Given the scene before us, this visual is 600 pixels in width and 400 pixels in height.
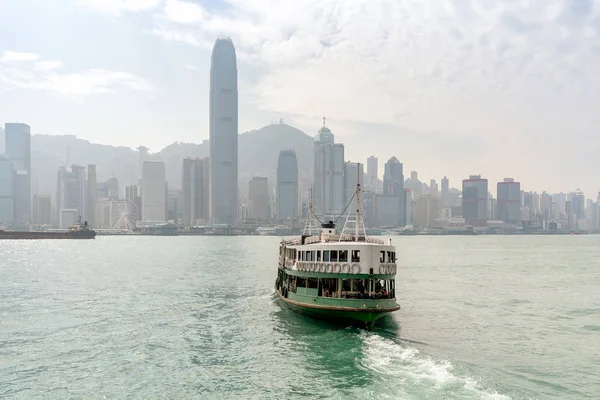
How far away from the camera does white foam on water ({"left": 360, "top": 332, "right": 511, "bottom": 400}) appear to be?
2556 centimetres

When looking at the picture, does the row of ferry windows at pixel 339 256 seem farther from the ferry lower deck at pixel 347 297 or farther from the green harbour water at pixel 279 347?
the green harbour water at pixel 279 347

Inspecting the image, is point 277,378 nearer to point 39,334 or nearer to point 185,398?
point 185,398

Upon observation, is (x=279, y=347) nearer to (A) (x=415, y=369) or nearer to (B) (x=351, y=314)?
(B) (x=351, y=314)

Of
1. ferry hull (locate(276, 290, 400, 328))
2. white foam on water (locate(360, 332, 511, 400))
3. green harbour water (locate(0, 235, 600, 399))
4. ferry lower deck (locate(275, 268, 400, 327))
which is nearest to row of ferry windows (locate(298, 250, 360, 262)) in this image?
ferry lower deck (locate(275, 268, 400, 327))

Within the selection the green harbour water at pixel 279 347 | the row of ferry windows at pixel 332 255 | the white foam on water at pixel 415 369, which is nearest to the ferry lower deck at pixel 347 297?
the green harbour water at pixel 279 347

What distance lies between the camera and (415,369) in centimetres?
2878

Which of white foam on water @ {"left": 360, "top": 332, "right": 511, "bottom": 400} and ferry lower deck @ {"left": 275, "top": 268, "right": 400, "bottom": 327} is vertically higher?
ferry lower deck @ {"left": 275, "top": 268, "right": 400, "bottom": 327}

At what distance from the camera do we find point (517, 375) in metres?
28.7

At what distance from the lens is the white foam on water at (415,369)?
25.6 metres

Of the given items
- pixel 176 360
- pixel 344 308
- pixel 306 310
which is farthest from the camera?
pixel 306 310

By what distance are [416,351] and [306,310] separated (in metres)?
9.98

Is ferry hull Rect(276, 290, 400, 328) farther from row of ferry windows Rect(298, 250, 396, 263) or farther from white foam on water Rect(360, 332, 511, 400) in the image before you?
row of ferry windows Rect(298, 250, 396, 263)

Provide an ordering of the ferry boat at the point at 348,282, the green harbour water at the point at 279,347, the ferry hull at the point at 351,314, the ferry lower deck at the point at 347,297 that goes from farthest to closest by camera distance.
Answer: the ferry boat at the point at 348,282 < the ferry lower deck at the point at 347,297 < the ferry hull at the point at 351,314 < the green harbour water at the point at 279,347

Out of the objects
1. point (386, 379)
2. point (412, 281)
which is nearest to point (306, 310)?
point (386, 379)
